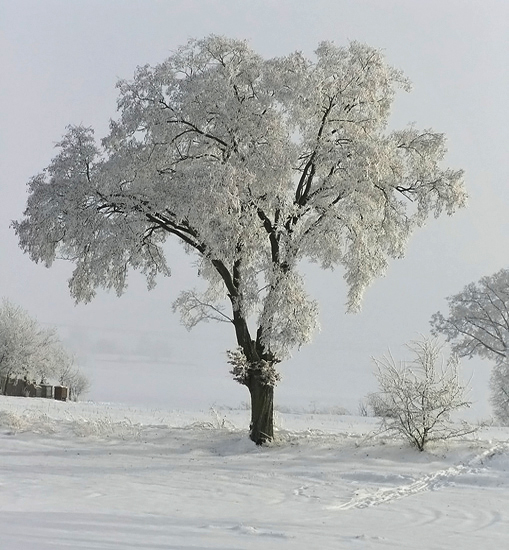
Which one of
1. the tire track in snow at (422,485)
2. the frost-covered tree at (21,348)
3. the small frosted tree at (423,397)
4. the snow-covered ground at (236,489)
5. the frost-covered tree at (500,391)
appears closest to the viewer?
the snow-covered ground at (236,489)

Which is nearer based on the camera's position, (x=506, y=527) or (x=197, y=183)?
(x=506, y=527)

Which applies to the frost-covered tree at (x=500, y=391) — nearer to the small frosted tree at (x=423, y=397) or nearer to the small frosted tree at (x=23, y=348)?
the small frosted tree at (x=423, y=397)

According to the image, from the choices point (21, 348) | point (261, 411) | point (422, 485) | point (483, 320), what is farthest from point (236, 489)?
point (21, 348)

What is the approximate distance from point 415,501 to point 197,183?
8727 millimetres

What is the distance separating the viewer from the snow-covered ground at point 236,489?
312 inches

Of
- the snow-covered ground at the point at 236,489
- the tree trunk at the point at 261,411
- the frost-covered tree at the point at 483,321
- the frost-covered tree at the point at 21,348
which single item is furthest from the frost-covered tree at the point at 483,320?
the frost-covered tree at the point at 21,348

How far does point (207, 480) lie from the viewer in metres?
13.2

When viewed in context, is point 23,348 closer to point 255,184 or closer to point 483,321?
point 483,321

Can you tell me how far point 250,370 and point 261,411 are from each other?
45.9 inches

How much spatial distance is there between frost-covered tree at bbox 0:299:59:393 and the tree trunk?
3965 centimetres

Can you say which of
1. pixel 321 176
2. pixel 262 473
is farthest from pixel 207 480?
pixel 321 176

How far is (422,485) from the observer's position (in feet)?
43.4

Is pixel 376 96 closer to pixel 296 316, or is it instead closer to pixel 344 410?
pixel 296 316

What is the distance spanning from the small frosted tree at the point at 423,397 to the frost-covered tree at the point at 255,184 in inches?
99.9
